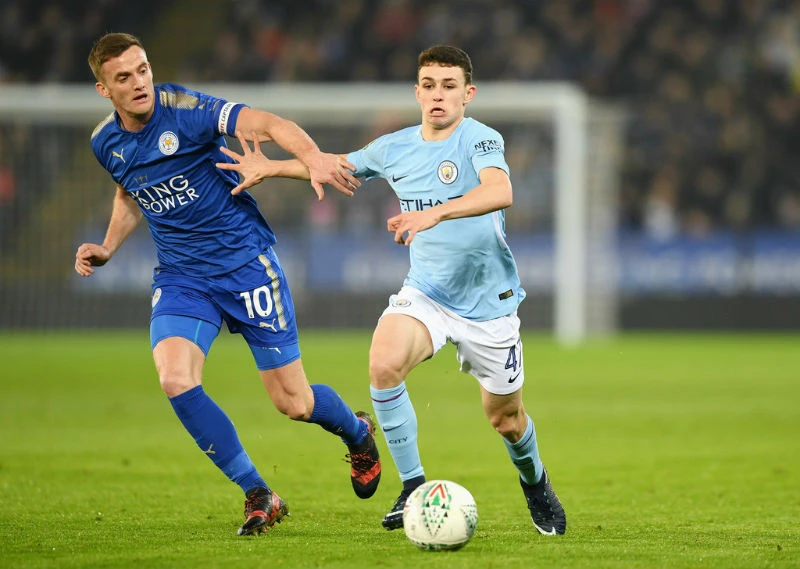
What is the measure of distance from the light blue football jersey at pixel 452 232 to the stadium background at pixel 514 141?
12.8 m

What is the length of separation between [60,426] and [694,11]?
1806 cm

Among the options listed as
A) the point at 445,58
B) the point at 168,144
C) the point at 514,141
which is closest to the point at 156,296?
the point at 168,144

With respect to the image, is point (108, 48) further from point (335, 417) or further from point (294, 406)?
point (335, 417)

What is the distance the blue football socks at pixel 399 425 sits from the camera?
243 inches

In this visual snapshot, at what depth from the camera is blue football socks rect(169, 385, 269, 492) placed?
Result: 596cm

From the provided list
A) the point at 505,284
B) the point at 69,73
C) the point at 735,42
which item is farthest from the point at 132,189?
the point at 735,42

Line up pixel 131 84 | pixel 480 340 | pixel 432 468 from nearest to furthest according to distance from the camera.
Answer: pixel 131 84 → pixel 480 340 → pixel 432 468

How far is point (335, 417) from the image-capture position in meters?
6.63

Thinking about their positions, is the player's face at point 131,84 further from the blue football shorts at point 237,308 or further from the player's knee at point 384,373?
the player's knee at point 384,373

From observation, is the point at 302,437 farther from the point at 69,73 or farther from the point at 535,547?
the point at 69,73

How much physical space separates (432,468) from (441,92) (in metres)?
3.34

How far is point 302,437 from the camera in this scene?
10.8 m

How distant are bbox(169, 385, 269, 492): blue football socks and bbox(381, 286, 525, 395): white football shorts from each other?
38.3 inches

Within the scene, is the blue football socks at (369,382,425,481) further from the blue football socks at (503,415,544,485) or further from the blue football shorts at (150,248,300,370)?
the blue football shorts at (150,248,300,370)
